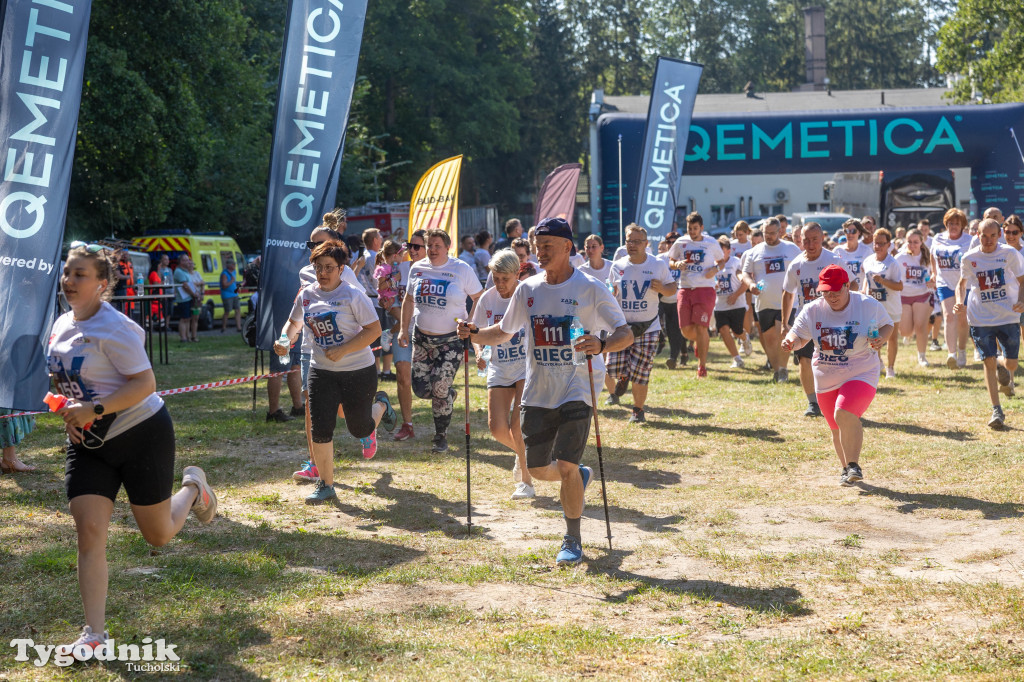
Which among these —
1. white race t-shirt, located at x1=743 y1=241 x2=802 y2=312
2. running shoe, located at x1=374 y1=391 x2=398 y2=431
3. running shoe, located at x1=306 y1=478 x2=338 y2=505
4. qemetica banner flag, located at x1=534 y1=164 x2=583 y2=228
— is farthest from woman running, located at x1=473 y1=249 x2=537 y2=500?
qemetica banner flag, located at x1=534 y1=164 x2=583 y2=228

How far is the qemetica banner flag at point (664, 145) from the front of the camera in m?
16.3

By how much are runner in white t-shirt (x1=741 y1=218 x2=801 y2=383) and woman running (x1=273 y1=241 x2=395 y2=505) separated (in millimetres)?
7062

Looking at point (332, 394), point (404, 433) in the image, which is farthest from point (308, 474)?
point (404, 433)

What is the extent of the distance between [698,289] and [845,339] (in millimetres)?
6529

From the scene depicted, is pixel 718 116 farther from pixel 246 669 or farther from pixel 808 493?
pixel 246 669

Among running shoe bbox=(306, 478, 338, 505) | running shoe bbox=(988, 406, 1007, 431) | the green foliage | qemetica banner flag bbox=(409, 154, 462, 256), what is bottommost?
running shoe bbox=(306, 478, 338, 505)

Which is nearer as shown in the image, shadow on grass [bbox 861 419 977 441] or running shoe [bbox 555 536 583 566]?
running shoe [bbox 555 536 583 566]

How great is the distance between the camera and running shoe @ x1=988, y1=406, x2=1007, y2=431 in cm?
1026

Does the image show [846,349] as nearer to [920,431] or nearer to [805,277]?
[920,431]

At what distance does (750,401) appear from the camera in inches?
503

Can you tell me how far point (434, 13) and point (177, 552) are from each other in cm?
4610

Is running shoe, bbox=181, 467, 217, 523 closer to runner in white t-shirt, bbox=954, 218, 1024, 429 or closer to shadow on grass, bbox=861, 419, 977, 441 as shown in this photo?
shadow on grass, bbox=861, 419, 977, 441

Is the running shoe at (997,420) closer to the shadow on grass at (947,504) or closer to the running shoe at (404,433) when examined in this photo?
the shadow on grass at (947,504)

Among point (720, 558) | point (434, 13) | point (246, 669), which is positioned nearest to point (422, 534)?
point (720, 558)
